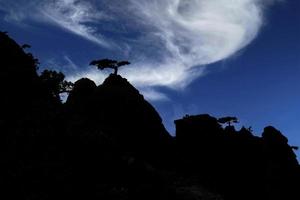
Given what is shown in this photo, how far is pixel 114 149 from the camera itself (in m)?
32.6

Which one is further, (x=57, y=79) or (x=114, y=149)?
(x=57, y=79)

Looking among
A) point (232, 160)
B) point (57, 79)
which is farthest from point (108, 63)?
point (232, 160)

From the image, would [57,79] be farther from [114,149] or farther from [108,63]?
[114,149]

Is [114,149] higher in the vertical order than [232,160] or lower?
lower

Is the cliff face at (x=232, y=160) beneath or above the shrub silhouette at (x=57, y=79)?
beneath

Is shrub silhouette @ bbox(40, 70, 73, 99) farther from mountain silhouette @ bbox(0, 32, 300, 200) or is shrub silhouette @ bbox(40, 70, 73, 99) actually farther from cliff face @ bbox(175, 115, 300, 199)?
cliff face @ bbox(175, 115, 300, 199)

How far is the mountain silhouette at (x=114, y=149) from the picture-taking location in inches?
1009

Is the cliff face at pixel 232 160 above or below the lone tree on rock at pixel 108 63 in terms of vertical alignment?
below

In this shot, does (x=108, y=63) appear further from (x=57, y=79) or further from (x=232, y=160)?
(x=232, y=160)

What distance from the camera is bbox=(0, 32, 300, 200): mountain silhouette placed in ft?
84.1

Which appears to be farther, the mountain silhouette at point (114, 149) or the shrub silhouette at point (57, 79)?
the shrub silhouette at point (57, 79)

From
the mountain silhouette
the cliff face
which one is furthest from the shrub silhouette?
the cliff face

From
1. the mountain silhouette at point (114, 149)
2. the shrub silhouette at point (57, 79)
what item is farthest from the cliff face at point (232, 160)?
the shrub silhouette at point (57, 79)

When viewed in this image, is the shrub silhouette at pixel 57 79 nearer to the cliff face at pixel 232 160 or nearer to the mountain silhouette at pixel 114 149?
the mountain silhouette at pixel 114 149
